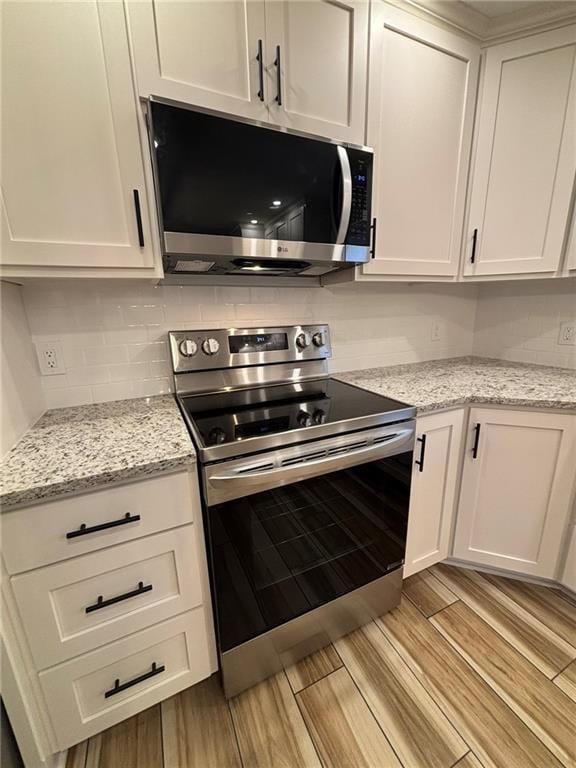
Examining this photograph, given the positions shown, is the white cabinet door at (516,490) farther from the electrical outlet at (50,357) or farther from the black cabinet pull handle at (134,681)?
the electrical outlet at (50,357)

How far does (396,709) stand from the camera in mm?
1086

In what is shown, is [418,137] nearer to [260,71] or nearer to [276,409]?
[260,71]

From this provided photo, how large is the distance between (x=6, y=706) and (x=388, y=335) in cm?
200

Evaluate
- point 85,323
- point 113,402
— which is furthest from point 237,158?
point 113,402

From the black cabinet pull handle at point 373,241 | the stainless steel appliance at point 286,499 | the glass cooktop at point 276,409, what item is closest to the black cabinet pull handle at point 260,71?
the black cabinet pull handle at point 373,241

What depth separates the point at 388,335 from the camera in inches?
75.2

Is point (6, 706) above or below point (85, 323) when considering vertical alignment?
below

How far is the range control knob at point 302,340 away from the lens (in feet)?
A: 5.23

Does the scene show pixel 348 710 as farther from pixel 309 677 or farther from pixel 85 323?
→ pixel 85 323

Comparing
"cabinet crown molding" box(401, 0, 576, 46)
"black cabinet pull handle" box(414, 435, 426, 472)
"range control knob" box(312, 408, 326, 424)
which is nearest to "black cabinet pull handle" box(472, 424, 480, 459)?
"black cabinet pull handle" box(414, 435, 426, 472)

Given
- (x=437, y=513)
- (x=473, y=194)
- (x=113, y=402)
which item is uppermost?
(x=473, y=194)

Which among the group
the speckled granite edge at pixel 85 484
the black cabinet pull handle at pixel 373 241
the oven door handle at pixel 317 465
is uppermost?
the black cabinet pull handle at pixel 373 241

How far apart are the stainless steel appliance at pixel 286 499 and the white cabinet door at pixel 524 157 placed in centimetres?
100

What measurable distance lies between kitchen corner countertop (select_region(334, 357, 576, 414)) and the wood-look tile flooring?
94 centimetres
